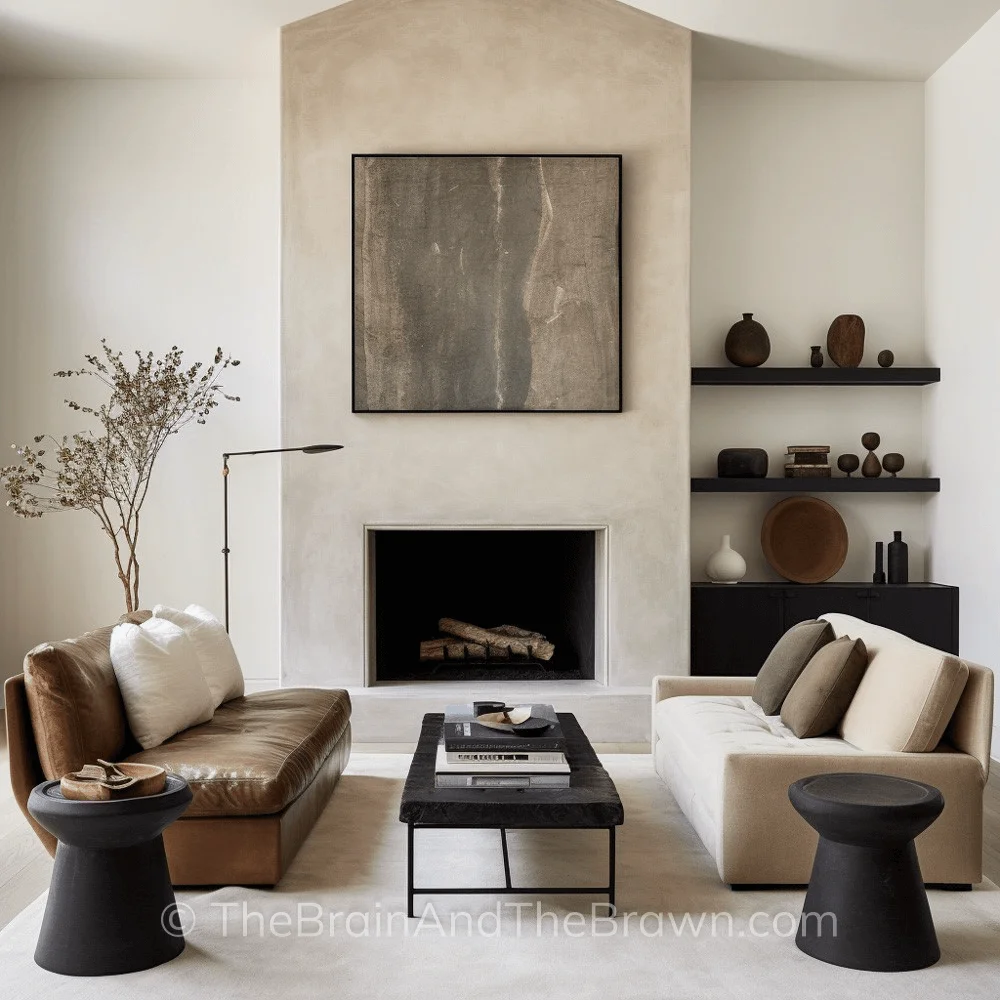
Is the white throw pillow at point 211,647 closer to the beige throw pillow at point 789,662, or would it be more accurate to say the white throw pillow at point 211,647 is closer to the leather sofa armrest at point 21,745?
the leather sofa armrest at point 21,745

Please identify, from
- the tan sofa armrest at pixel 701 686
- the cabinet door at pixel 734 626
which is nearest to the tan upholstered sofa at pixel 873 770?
the tan sofa armrest at pixel 701 686

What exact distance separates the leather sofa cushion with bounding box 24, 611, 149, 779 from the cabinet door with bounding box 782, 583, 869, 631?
136 inches

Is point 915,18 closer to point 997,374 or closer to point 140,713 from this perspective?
point 997,374

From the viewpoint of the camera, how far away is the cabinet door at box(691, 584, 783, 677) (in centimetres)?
548

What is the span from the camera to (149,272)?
586cm

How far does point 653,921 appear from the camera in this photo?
295 centimetres

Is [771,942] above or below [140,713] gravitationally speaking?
below

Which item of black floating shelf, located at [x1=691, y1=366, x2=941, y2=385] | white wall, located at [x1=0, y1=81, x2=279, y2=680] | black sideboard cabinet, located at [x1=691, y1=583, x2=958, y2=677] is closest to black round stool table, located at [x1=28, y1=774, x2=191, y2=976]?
white wall, located at [x1=0, y1=81, x2=279, y2=680]

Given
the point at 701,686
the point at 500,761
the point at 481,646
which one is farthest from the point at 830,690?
the point at 481,646

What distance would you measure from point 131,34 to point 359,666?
3265 mm

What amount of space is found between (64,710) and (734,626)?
340 cm

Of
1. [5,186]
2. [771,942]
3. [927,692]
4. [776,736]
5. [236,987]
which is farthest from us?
[5,186]

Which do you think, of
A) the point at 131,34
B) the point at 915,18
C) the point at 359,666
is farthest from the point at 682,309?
the point at 131,34

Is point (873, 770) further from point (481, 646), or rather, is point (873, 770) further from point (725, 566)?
point (481, 646)
